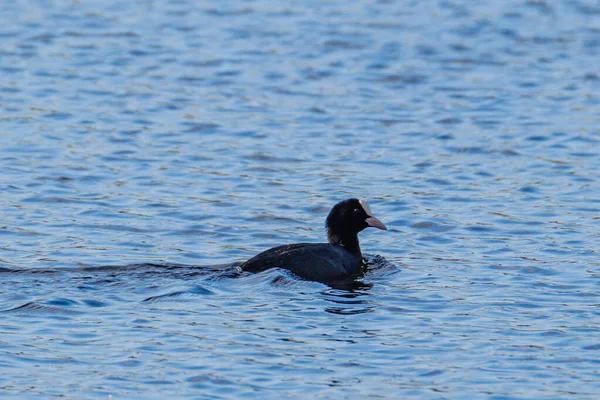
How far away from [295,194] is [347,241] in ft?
8.78

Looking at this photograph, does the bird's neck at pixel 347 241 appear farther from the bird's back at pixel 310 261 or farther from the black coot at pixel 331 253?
the bird's back at pixel 310 261

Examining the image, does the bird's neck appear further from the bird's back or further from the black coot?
the bird's back

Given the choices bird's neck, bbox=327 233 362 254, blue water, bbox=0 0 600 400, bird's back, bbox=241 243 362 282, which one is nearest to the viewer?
blue water, bbox=0 0 600 400

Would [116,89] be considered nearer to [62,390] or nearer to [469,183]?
[469,183]

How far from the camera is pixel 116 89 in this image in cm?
2269

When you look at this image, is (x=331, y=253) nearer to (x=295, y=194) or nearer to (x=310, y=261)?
(x=310, y=261)

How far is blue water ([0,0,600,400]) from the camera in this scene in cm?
1039

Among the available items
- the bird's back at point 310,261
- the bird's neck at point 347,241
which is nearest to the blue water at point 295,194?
the bird's back at point 310,261

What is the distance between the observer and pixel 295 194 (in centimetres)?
1688

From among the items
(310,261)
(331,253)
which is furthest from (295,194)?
(310,261)

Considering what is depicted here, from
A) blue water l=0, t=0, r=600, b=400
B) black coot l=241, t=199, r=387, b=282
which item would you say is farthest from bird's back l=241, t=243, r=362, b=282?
blue water l=0, t=0, r=600, b=400

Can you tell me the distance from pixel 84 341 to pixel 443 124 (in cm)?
1124

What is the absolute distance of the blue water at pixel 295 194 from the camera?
10391mm

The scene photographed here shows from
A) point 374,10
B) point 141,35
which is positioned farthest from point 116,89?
point 374,10
